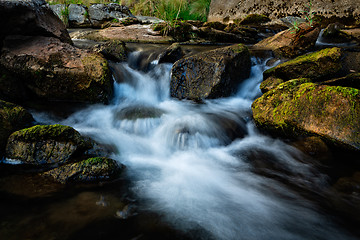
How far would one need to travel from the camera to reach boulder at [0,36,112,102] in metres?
4.09

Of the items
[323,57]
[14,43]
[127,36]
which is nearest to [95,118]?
[14,43]

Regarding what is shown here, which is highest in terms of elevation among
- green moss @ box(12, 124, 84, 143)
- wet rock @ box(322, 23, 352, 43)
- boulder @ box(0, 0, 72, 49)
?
wet rock @ box(322, 23, 352, 43)

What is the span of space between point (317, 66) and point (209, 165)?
3.33 metres

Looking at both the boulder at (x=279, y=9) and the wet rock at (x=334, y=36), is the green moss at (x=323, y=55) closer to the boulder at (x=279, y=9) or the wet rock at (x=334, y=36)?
the wet rock at (x=334, y=36)

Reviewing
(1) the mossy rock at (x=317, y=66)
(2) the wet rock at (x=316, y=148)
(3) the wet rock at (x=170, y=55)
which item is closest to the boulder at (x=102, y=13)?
(3) the wet rock at (x=170, y=55)

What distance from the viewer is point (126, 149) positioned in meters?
3.48

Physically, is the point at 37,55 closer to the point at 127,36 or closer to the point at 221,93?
the point at 221,93

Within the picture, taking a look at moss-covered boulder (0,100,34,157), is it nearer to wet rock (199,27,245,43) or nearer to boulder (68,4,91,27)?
wet rock (199,27,245,43)

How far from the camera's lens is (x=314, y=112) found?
331 cm

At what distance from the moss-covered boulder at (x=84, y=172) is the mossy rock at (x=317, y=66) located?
4284 millimetres

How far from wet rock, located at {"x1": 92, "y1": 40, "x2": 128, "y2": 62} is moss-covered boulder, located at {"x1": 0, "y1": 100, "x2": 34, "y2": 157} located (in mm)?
3314

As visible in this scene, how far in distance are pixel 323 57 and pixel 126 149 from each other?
4.41 m

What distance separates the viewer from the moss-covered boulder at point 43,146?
8.77 ft

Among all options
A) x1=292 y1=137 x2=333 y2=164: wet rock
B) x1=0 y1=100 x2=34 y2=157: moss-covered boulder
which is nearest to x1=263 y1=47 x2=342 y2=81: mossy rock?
x1=292 y1=137 x2=333 y2=164: wet rock
